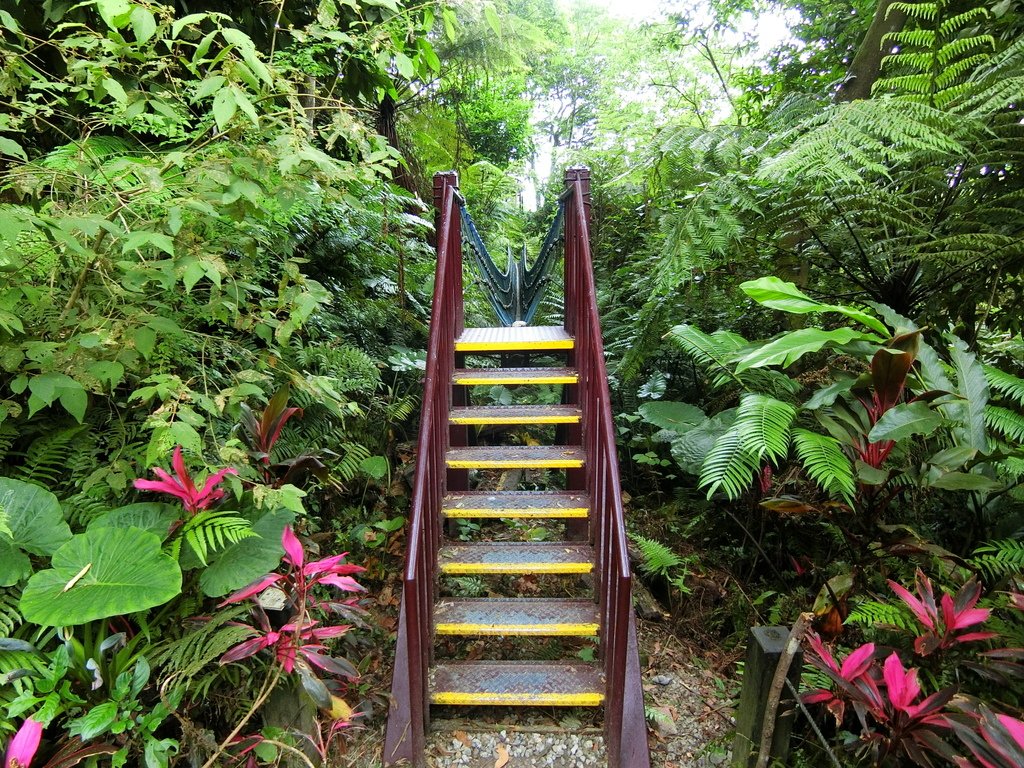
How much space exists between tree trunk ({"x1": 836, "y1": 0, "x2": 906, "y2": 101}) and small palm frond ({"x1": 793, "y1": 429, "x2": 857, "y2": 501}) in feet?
8.32

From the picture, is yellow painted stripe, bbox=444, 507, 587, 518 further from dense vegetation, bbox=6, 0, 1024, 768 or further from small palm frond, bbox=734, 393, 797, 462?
small palm frond, bbox=734, 393, 797, 462

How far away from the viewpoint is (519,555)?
225 centimetres

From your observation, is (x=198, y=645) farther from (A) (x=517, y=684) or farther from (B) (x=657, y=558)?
(B) (x=657, y=558)

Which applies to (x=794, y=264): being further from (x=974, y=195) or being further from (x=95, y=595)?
(x=95, y=595)

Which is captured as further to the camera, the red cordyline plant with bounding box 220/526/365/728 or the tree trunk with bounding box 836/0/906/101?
the tree trunk with bounding box 836/0/906/101

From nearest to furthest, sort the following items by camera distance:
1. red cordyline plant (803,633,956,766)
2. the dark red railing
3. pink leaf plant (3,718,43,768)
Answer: pink leaf plant (3,718,43,768) → red cordyline plant (803,633,956,766) → the dark red railing

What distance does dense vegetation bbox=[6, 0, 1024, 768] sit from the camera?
1377mm

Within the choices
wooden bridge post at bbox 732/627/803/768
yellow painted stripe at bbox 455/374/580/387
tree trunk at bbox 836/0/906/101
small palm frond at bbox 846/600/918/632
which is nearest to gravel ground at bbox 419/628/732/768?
wooden bridge post at bbox 732/627/803/768

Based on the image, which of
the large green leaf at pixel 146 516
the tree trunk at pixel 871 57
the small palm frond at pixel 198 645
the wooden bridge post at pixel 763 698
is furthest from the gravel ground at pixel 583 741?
the tree trunk at pixel 871 57

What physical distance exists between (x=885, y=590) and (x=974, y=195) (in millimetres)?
1939

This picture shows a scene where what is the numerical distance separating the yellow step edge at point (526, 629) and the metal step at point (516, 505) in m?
0.46

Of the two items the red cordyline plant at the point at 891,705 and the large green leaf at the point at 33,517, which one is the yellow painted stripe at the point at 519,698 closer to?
the red cordyline plant at the point at 891,705

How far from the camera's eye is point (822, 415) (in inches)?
76.8

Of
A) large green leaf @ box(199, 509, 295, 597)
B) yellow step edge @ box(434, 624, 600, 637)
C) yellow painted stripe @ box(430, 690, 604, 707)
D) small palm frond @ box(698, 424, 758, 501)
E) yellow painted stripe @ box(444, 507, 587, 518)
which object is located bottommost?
yellow painted stripe @ box(430, 690, 604, 707)
